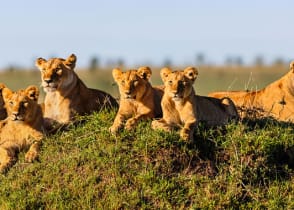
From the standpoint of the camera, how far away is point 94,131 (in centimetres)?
777

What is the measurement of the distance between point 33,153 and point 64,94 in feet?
3.31

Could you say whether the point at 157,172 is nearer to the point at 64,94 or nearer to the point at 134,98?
the point at 134,98

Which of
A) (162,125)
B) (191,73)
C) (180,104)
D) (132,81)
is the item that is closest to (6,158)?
(132,81)

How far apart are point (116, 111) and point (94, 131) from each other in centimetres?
57

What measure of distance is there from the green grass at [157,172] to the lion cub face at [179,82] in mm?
349

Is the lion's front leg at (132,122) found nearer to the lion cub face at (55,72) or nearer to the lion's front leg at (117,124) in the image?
the lion's front leg at (117,124)

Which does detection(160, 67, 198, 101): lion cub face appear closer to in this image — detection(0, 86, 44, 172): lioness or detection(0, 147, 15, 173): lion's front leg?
detection(0, 86, 44, 172): lioness

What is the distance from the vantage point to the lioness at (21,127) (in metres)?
7.73

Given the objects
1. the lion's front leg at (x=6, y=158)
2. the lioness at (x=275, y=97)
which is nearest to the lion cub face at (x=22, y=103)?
the lion's front leg at (x=6, y=158)

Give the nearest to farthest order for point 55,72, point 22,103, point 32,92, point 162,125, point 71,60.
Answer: point 162,125, point 22,103, point 32,92, point 55,72, point 71,60

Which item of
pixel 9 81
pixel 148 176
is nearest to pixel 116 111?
pixel 148 176

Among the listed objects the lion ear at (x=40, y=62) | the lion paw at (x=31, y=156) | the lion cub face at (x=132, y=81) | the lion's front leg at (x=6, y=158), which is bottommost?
the lion's front leg at (x=6, y=158)

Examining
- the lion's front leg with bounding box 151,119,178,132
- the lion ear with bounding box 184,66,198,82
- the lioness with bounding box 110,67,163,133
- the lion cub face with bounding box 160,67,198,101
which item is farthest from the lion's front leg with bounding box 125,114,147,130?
the lion ear with bounding box 184,66,198,82

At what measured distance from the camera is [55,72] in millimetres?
8195
